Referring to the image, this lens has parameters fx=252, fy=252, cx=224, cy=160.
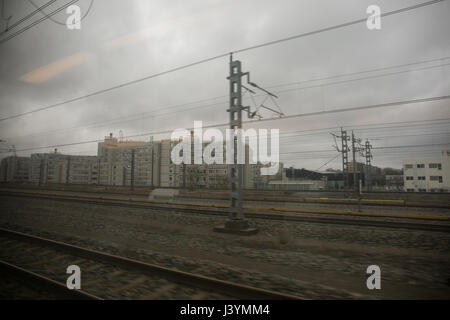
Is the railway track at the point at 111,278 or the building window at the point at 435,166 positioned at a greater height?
the building window at the point at 435,166

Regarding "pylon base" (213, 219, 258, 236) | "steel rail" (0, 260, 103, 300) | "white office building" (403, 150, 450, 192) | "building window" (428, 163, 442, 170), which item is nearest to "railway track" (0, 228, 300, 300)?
"steel rail" (0, 260, 103, 300)

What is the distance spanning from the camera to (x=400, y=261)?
7223 mm

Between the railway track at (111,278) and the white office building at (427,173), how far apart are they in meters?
61.4

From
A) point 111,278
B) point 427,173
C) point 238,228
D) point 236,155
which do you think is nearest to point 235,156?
point 236,155

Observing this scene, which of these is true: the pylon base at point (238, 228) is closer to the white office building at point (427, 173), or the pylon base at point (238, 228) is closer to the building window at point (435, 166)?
the white office building at point (427, 173)

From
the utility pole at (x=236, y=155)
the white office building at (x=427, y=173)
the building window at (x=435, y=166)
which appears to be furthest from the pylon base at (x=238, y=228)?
the building window at (x=435, y=166)

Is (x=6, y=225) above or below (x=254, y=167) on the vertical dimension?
below

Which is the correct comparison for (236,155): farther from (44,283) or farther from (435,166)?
(435,166)

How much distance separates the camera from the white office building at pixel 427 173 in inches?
2053

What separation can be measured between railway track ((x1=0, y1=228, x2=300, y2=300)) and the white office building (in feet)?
201

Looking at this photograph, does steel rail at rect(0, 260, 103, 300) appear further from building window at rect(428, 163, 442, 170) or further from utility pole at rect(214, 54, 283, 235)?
building window at rect(428, 163, 442, 170)
